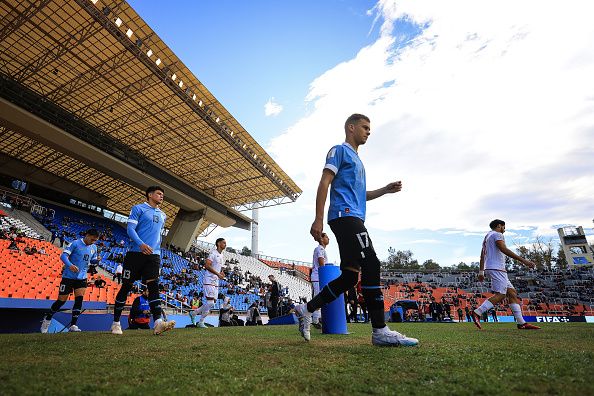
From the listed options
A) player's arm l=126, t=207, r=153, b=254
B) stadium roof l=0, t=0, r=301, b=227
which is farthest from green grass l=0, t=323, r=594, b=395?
stadium roof l=0, t=0, r=301, b=227

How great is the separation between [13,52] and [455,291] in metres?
41.4

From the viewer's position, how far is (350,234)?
3.24 meters

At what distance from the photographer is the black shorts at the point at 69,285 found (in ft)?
20.9

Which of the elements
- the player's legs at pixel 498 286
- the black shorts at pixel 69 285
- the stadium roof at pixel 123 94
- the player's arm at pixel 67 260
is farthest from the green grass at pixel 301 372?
the stadium roof at pixel 123 94

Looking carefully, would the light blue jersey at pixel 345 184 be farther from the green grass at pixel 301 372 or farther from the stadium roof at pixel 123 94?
the stadium roof at pixel 123 94

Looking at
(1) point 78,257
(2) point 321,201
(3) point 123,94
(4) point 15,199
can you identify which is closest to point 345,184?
(2) point 321,201

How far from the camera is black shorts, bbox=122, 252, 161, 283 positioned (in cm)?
508

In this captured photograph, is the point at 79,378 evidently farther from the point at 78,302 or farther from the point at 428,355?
the point at 78,302

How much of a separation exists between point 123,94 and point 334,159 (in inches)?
822

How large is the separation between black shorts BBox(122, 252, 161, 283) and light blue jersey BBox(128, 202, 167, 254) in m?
0.11

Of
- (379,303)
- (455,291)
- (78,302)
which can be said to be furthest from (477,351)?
(455,291)

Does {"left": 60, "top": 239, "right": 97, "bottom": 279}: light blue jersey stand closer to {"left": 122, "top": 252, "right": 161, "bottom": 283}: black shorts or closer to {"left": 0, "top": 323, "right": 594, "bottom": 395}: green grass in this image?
{"left": 122, "top": 252, "right": 161, "bottom": 283}: black shorts

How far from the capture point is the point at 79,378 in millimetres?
1789

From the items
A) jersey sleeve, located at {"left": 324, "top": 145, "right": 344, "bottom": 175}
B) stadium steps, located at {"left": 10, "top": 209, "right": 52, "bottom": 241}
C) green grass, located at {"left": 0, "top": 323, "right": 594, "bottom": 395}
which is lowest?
green grass, located at {"left": 0, "top": 323, "right": 594, "bottom": 395}
